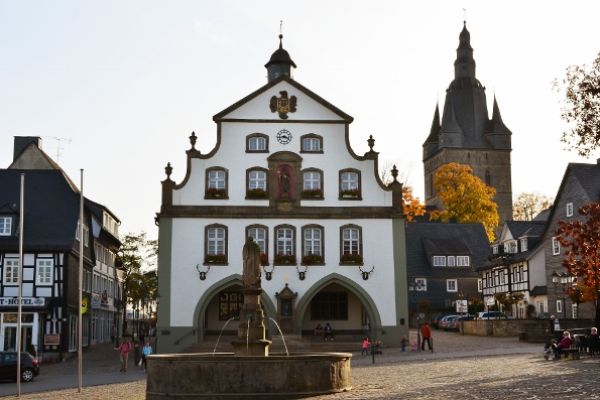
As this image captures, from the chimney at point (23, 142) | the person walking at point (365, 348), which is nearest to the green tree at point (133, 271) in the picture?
the chimney at point (23, 142)

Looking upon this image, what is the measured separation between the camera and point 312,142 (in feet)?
149

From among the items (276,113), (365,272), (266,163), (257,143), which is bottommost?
(365,272)

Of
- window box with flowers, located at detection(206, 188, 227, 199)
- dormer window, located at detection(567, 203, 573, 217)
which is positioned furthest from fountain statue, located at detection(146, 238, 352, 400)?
dormer window, located at detection(567, 203, 573, 217)

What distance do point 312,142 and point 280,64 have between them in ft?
31.4

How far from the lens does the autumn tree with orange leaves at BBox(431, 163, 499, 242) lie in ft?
262

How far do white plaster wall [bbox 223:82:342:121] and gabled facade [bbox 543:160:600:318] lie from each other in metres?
17.7

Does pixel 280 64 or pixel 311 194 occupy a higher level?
pixel 280 64

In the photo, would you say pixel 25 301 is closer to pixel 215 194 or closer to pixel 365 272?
pixel 215 194

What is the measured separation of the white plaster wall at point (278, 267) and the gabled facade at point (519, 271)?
58.1 feet

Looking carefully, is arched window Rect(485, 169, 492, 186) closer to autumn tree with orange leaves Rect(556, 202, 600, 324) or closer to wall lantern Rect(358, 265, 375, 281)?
wall lantern Rect(358, 265, 375, 281)

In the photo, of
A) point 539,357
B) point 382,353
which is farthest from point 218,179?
point 539,357

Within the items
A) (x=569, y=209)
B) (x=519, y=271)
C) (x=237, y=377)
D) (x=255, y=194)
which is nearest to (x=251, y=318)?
(x=237, y=377)

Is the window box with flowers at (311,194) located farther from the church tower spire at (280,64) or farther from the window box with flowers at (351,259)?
the church tower spire at (280,64)

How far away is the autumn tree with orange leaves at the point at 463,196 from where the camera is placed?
262ft
